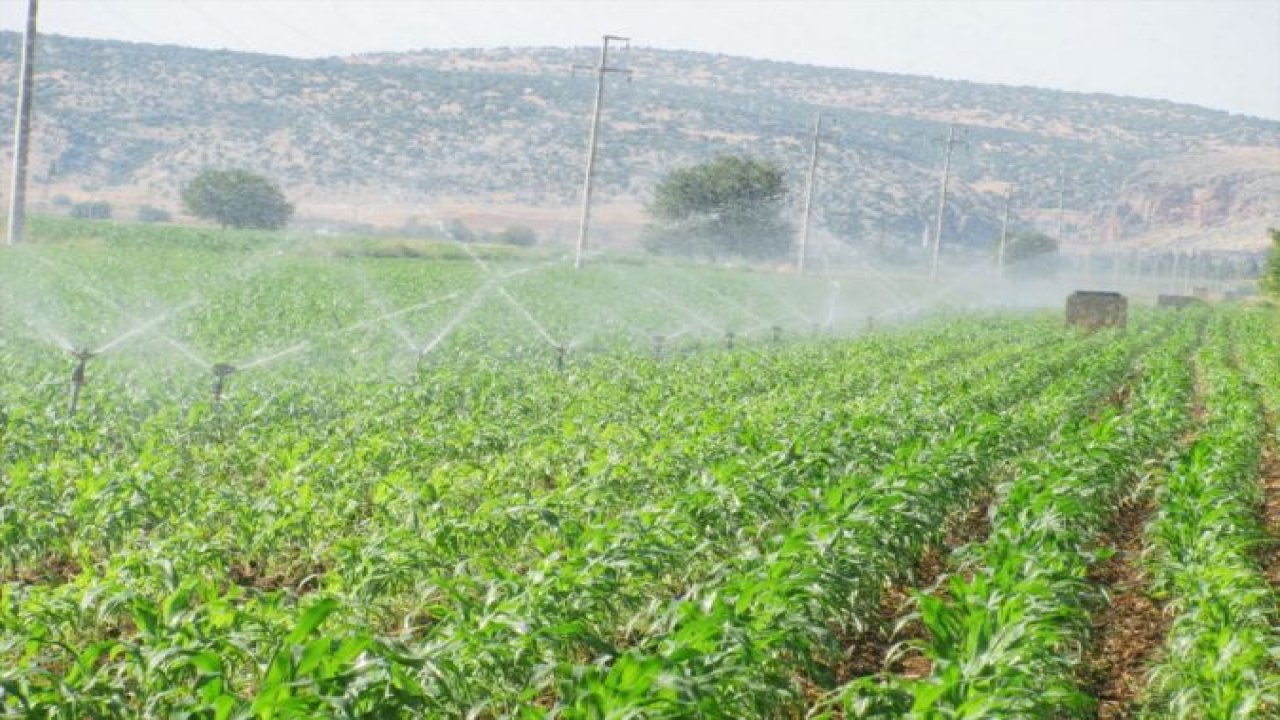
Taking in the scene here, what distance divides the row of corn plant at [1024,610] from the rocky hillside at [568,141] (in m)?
58.0

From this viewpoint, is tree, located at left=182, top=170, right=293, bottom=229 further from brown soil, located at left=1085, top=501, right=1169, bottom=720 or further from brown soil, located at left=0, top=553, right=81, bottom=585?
brown soil, located at left=1085, top=501, right=1169, bottom=720

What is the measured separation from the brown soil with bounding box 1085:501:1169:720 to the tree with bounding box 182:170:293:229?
55498 mm

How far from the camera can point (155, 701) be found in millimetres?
4738

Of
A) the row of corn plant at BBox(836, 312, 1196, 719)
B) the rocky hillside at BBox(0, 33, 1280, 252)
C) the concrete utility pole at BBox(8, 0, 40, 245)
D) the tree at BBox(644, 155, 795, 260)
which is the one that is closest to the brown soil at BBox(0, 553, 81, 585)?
the row of corn plant at BBox(836, 312, 1196, 719)

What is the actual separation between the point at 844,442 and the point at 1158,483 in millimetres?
2966

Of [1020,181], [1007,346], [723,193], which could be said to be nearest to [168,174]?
[723,193]

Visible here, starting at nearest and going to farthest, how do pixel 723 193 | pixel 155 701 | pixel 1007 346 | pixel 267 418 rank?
pixel 155 701 → pixel 267 418 → pixel 1007 346 → pixel 723 193

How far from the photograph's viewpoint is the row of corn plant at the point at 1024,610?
15.9 ft

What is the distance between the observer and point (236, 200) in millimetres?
61688

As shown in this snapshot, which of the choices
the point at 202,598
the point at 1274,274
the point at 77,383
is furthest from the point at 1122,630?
the point at 1274,274

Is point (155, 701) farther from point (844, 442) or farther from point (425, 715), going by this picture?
point (844, 442)

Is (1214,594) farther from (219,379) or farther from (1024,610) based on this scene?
(219,379)

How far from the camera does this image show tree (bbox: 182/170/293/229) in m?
61.7

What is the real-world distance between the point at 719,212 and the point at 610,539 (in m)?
70.1
